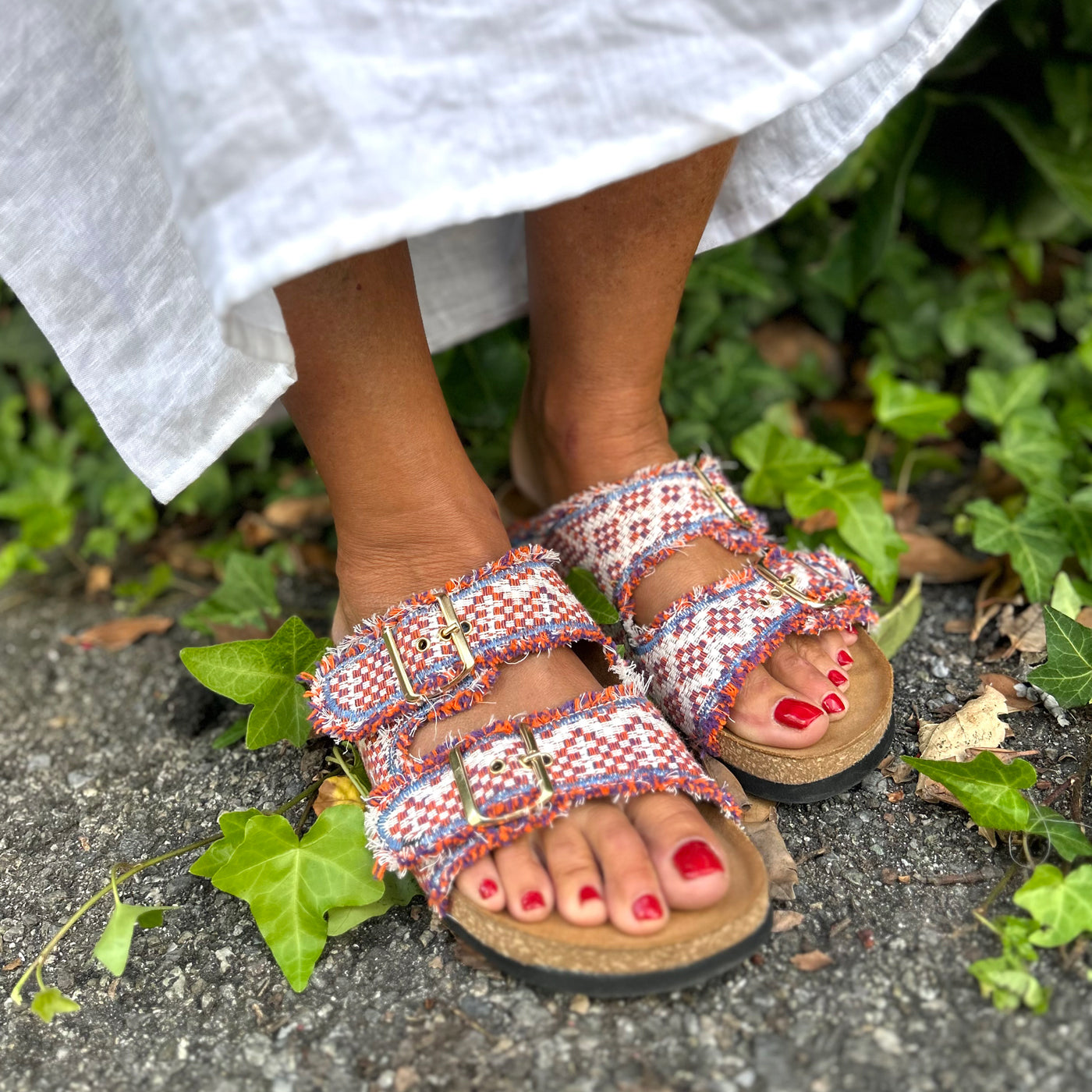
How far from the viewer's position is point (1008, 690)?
4.39 ft

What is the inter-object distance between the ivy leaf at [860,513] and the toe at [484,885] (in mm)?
772

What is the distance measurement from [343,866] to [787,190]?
3.51 ft

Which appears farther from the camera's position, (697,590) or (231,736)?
(231,736)

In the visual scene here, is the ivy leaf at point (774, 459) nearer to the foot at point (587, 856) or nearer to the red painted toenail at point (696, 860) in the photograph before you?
the foot at point (587, 856)

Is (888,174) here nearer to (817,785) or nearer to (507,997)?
(817,785)

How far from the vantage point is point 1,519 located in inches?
87.1

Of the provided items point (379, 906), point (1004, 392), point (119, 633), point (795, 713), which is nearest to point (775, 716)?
point (795, 713)

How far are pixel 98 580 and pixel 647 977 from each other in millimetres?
1453

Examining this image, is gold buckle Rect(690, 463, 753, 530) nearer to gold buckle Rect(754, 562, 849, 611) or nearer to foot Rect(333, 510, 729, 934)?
gold buckle Rect(754, 562, 849, 611)

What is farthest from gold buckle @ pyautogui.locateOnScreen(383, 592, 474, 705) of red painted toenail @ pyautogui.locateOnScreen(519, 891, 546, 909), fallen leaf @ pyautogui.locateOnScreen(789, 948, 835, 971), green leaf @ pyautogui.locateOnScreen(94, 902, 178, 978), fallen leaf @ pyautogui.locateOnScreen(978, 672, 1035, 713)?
fallen leaf @ pyautogui.locateOnScreen(978, 672, 1035, 713)

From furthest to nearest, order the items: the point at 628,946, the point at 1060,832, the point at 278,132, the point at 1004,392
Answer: the point at 1004,392 < the point at 1060,832 < the point at 628,946 < the point at 278,132

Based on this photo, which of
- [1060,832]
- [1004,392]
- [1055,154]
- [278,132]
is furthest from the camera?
[1055,154]

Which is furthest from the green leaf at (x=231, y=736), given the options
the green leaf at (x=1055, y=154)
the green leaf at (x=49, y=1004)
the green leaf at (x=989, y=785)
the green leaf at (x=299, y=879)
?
the green leaf at (x=1055, y=154)

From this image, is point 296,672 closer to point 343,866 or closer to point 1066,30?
point 343,866
